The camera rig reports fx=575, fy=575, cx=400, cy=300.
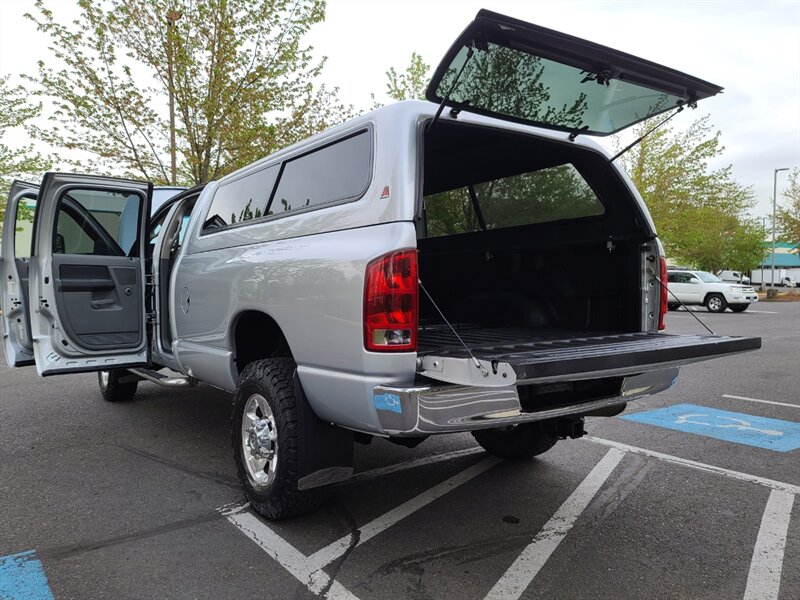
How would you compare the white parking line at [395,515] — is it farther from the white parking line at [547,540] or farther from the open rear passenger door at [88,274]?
the open rear passenger door at [88,274]

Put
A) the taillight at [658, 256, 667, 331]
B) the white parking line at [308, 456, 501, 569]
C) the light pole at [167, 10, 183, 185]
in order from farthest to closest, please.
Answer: the light pole at [167, 10, 183, 185], the taillight at [658, 256, 667, 331], the white parking line at [308, 456, 501, 569]

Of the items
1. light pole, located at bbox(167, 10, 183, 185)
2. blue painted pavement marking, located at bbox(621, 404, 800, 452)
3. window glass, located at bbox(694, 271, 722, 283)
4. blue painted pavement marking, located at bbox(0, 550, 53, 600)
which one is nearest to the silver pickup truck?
blue painted pavement marking, located at bbox(0, 550, 53, 600)

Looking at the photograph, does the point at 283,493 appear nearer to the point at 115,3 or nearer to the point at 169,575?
the point at 169,575

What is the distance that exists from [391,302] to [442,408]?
1.69ft

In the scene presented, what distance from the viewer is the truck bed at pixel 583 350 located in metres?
2.46

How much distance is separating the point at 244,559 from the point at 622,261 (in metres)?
2.94

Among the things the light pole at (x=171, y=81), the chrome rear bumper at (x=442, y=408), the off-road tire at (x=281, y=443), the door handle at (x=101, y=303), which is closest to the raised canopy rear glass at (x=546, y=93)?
the chrome rear bumper at (x=442, y=408)

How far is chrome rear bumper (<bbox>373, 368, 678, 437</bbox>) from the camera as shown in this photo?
8.05ft

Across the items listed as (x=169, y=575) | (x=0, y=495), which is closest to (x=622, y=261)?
(x=169, y=575)

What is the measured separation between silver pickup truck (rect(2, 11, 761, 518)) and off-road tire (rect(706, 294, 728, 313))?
20224 mm

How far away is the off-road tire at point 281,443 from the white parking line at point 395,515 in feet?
0.96

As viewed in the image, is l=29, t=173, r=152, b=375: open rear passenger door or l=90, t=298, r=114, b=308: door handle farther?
l=90, t=298, r=114, b=308: door handle

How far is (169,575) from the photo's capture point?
107 inches

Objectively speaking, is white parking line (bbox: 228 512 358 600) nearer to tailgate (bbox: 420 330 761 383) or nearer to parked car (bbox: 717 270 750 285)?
tailgate (bbox: 420 330 761 383)
